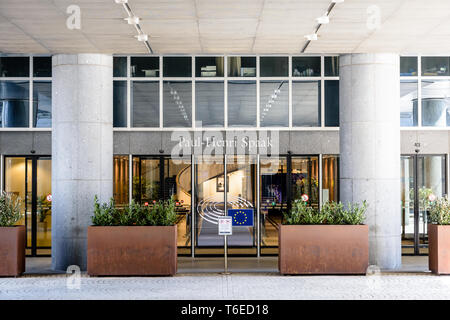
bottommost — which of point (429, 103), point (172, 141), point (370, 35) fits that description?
point (172, 141)

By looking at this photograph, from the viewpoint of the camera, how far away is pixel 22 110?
583 inches

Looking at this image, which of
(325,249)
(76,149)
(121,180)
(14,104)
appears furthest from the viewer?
(14,104)

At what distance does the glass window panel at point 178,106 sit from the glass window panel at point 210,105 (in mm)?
214

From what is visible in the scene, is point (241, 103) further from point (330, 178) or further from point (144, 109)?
point (330, 178)

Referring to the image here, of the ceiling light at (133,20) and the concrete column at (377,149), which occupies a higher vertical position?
the ceiling light at (133,20)

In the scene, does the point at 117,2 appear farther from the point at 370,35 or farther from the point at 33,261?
the point at 33,261

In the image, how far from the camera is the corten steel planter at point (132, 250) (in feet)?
36.5

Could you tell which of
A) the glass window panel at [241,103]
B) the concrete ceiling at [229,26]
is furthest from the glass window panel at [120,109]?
the glass window panel at [241,103]

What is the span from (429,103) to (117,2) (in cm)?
948

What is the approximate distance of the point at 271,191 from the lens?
14.7 metres

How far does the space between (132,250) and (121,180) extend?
377cm

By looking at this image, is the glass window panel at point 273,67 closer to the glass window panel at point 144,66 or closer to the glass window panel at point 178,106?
the glass window panel at point 178,106

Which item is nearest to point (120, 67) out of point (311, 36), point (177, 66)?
point (177, 66)
